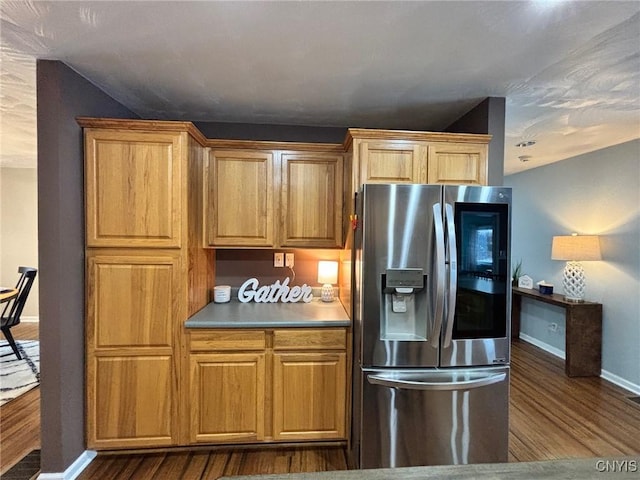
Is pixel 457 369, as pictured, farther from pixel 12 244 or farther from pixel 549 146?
pixel 12 244

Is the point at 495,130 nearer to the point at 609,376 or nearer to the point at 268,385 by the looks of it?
the point at 268,385

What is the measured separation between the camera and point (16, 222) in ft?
15.7

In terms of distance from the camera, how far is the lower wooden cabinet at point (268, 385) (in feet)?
6.91

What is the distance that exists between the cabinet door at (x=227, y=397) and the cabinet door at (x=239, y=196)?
0.86 m

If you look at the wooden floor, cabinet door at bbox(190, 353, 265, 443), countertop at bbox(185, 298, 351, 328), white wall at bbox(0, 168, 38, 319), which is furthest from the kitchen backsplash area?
white wall at bbox(0, 168, 38, 319)

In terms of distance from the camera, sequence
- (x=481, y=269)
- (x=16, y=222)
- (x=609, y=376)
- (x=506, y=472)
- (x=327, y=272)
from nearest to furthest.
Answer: (x=506, y=472) < (x=481, y=269) < (x=327, y=272) < (x=609, y=376) < (x=16, y=222)

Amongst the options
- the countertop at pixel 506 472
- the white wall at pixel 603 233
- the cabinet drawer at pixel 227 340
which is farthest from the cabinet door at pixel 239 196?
the white wall at pixel 603 233

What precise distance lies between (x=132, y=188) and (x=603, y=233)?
15.1 feet

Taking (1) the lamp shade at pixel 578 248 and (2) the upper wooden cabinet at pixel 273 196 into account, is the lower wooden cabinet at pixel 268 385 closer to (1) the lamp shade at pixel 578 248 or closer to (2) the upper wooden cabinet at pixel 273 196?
(2) the upper wooden cabinet at pixel 273 196

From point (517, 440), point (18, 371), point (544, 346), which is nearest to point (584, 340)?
point (544, 346)

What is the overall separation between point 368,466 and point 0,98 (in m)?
3.57

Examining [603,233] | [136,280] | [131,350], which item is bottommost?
[131,350]

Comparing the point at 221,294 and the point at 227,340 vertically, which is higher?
the point at 221,294

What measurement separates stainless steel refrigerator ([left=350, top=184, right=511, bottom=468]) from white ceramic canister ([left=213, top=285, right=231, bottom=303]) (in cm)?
131
